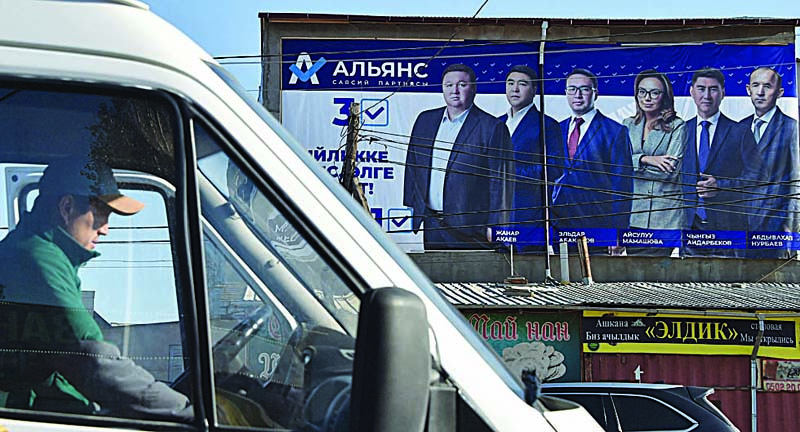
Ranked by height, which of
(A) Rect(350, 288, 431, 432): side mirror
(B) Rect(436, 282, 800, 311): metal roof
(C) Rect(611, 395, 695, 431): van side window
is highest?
(A) Rect(350, 288, 431, 432): side mirror

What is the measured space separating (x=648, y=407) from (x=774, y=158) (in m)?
12.8

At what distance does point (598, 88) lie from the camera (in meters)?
19.2

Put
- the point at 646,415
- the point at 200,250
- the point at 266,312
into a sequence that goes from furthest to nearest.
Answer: the point at 646,415 < the point at 266,312 < the point at 200,250

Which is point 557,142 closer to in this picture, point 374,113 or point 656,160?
point 656,160

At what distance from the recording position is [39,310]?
1.52 metres

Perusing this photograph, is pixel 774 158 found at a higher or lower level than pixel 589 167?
higher

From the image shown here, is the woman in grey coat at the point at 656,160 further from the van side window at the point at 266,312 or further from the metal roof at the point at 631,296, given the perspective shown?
the van side window at the point at 266,312

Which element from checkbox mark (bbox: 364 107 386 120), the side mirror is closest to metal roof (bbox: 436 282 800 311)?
checkbox mark (bbox: 364 107 386 120)

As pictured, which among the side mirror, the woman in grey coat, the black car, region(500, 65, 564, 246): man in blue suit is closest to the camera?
the side mirror

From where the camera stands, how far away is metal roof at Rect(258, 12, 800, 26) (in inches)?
759

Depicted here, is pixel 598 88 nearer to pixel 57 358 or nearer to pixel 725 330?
pixel 725 330

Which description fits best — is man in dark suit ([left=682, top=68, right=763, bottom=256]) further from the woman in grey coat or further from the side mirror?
the side mirror

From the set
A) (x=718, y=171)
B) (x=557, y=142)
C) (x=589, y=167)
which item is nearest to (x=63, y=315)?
(x=557, y=142)

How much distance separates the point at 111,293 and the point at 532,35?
1903 cm
